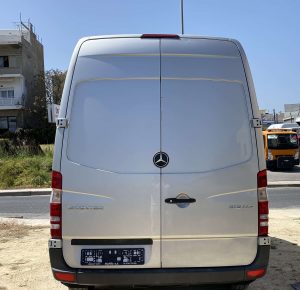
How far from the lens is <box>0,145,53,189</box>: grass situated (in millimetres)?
19333

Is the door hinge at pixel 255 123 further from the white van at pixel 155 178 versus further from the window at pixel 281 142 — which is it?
the window at pixel 281 142

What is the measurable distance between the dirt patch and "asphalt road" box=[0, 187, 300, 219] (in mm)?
2528

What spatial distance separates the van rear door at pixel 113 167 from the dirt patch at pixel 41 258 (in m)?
1.64

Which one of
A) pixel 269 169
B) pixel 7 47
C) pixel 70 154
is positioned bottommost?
pixel 269 169

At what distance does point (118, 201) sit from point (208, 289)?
1854 mm

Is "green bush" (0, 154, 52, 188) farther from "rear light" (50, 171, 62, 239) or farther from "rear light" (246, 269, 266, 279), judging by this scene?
"rear light" (246, 269, 266, 279)

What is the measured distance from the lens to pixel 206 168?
3838 mm

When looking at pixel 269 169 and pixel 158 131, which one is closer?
pixel 158 131

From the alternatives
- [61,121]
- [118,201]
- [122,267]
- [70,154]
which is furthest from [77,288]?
[61,121]

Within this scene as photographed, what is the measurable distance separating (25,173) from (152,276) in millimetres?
17386

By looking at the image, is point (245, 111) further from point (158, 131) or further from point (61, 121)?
point (61, 121)

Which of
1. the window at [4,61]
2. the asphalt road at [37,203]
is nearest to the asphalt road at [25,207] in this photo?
the asphalt road at [37,203]

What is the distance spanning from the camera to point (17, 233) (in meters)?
8.27

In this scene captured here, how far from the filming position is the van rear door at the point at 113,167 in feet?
12.5
